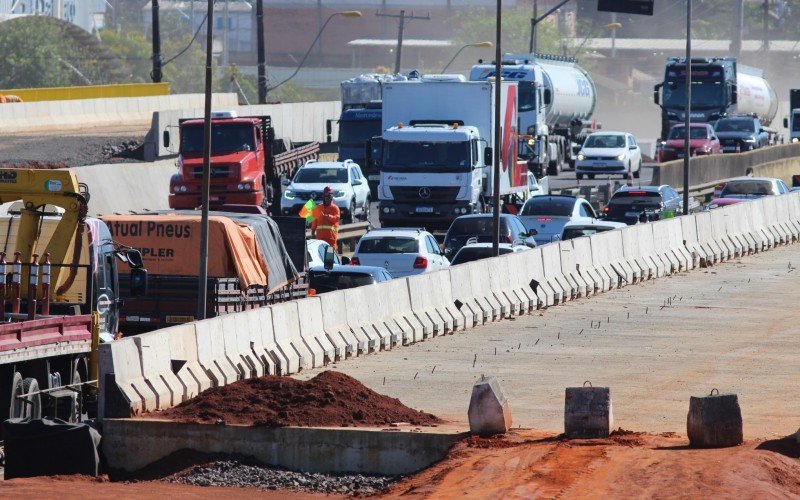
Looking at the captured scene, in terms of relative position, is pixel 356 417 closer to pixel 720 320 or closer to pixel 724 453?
pixel 724 453

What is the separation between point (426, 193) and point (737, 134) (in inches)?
1308

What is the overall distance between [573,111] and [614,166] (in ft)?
15.6

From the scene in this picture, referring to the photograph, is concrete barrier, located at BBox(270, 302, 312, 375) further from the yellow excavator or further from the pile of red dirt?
the pile of red dirt

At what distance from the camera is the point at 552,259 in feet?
100

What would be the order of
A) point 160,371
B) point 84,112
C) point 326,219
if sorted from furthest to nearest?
point 84,112, point 326,219, point 160,371

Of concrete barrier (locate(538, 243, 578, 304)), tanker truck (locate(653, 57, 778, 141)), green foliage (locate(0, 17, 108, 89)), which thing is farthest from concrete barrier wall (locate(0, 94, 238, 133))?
green foliage (locate(0, 17, 108, 89))

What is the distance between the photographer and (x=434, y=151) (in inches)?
1661

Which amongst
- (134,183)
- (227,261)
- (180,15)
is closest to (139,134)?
(134,183)

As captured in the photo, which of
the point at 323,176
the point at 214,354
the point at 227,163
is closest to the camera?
the point at 214,354

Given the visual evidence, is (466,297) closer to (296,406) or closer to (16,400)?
(296,406)

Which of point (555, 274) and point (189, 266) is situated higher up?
point (189, 266)

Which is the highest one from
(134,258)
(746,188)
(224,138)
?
(224,138)

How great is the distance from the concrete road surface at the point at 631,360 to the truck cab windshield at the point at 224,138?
1344 cm

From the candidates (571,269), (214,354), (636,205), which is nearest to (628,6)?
(636,205)
